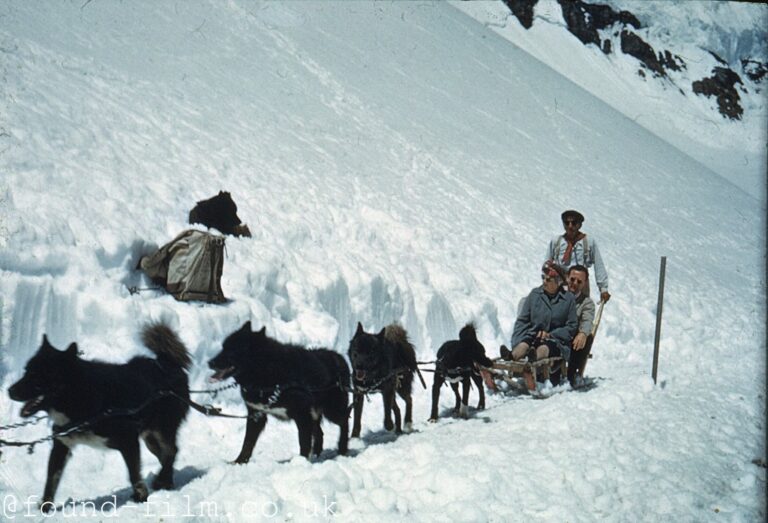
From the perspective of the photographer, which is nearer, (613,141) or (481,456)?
(481,456)

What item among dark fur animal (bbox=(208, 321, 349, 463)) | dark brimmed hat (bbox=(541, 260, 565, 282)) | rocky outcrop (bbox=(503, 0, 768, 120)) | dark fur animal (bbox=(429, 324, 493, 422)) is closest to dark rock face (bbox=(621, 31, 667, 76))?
rocky outcrop (bbox=(503, 0, 768, 120))

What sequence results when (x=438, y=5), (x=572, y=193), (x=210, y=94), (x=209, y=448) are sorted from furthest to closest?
(x=438, y=5) → (x=572, y=193) → (x=210, y=94) → (x=209, y=448)

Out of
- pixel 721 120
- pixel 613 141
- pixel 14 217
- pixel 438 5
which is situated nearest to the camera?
pixel 14 217

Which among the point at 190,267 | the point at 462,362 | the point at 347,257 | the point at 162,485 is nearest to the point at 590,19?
the point at 347,257

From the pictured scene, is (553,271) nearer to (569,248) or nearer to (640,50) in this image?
(569,248)

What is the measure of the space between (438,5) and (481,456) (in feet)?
116

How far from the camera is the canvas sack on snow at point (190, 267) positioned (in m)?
7.16

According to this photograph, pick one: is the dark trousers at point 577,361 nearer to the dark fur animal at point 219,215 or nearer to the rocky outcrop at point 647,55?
the dark fur animal at point 219,215

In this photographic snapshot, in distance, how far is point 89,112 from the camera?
10531mm

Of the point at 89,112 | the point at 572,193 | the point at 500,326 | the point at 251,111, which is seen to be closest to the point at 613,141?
the point at 572,193

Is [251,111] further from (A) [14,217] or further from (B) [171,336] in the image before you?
(B) [171,336]

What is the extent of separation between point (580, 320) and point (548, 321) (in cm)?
55

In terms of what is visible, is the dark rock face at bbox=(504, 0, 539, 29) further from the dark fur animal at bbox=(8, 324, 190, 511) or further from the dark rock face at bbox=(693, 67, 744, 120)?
the dark fur animal at bbox=(8, 324, 190, 511)

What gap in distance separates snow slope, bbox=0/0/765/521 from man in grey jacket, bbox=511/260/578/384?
71cm
